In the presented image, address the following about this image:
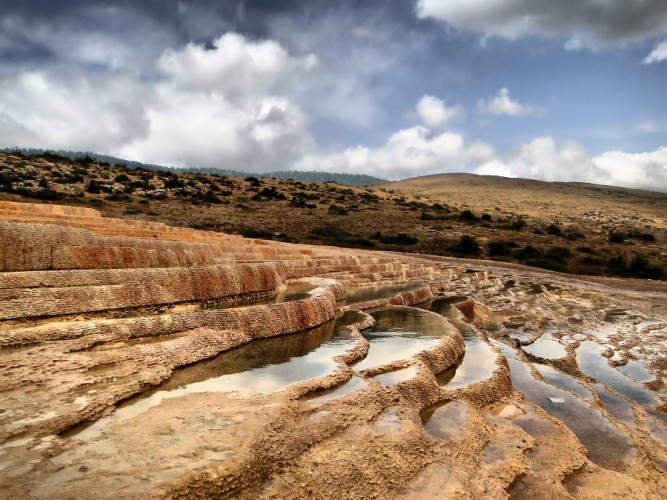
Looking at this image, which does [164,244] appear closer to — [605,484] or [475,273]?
[605,484]

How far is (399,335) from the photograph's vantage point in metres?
8.67

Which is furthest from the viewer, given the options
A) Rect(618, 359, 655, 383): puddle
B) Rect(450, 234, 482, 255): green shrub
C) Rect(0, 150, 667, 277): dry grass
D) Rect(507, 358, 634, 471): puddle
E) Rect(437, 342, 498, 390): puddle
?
Rect(450, 234, 482, 255): green shrub

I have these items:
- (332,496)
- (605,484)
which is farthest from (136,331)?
(605,484)

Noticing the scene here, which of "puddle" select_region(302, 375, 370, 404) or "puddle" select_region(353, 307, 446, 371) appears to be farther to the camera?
"puddle" select_region(353, 307, 446, 371)

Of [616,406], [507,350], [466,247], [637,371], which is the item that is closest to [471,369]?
[616,406]

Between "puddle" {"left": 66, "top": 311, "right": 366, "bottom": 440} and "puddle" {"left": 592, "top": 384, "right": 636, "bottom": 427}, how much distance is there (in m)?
4.16

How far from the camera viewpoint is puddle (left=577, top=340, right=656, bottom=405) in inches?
317

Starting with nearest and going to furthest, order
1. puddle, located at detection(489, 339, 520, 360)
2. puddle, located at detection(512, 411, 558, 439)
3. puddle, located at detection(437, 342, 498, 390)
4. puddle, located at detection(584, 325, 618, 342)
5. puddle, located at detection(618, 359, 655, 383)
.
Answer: puddle, located at detection(512, 411, 558, 439) < puddle, located at detection(437, 342, 498, 390) < puddle, located at detection(618, 359, 655, 383) < puddle, located at detection(489, 339, 520, 360) < puddle, located at detection(584, 325, 618, 342)

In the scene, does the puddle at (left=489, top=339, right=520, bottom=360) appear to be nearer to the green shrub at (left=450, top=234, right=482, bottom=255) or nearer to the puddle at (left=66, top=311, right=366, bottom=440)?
the puddle at (left=66, top=311, right=366, bottom=440)

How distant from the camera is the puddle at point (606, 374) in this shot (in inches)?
317

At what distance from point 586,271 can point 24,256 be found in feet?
97.5

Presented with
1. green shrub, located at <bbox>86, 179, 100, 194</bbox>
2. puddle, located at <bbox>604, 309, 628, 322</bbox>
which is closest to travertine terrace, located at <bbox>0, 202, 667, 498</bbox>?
puddle, located at <bbox>604, 309, 628, 322</bbox>

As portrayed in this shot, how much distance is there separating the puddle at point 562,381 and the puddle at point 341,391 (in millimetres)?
4107

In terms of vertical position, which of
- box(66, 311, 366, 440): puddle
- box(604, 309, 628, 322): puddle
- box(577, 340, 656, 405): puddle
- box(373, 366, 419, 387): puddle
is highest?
box(66, 311, 366, 440): puddle
